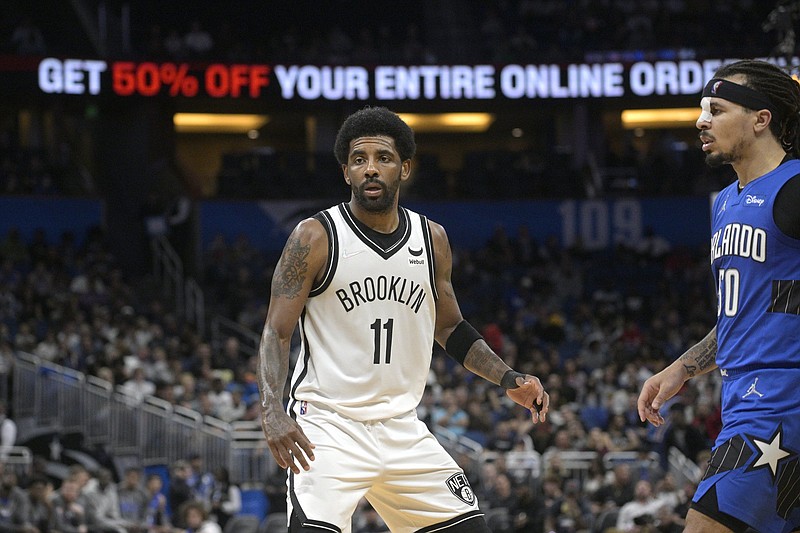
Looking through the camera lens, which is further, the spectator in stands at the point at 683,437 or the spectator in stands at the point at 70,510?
the spectator in stands at the point at 683,437

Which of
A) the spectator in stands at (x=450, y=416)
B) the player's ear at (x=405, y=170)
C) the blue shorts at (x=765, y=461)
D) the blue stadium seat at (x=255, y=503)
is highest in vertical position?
the player's ear at (x=405, y=170)

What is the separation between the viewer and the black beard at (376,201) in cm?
570

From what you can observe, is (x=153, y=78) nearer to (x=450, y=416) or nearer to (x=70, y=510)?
(x=450, y=416)

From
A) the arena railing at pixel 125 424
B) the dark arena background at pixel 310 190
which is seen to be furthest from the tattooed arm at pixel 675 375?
the dark arena background at pixel 310 190

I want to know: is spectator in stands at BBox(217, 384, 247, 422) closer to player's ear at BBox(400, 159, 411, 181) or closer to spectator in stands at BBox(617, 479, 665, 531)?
spectator in stands at BBox(617, 479, 665, 531)

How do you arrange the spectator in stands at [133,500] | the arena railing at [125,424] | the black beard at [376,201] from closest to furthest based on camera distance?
the black beard at [376,201] < the spectator in stands at [133,500] < the arena railing at [125,424]

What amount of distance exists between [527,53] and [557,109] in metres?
3.49

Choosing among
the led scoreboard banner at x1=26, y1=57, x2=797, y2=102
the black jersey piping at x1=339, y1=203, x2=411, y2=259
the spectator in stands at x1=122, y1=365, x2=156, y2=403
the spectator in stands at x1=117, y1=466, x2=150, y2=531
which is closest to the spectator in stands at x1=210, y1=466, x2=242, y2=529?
the spectator in stands at x1=117, y1=466, x2=150, y2=531

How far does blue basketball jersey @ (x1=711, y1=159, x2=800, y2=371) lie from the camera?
15.8ft

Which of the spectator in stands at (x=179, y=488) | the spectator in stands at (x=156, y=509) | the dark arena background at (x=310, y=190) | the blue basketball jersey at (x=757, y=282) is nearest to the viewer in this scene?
the blue basketball jersey at (x=757, y=282)

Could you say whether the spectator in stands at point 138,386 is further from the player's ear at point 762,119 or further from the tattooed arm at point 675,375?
the player's ear at point 762,119

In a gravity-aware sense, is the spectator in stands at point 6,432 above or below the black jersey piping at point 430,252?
below

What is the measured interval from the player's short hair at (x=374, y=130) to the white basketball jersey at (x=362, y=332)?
0.36 meters

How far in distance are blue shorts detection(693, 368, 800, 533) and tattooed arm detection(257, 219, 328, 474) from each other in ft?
5.76
